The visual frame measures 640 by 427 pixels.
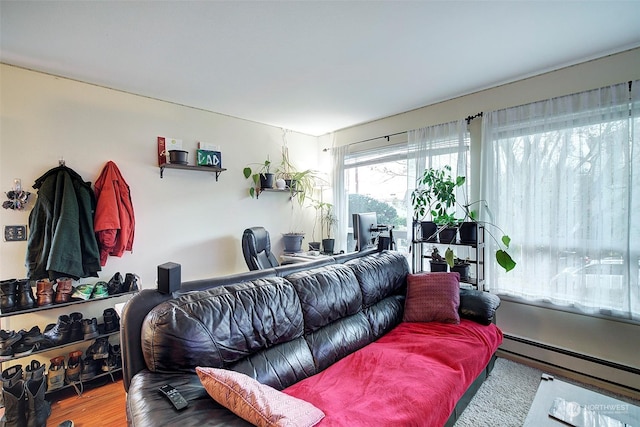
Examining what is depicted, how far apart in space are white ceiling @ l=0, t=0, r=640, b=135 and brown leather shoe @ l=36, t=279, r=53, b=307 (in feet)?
5.64

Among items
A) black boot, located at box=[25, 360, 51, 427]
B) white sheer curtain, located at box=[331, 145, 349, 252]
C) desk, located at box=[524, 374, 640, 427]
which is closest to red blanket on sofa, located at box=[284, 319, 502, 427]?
desk, located at box=[524, 374, 640, 427]

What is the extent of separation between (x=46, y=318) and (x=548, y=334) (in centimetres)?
427

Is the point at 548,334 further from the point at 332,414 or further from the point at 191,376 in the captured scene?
the point at 191,376

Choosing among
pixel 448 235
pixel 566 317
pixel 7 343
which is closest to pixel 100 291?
pixel 7 343

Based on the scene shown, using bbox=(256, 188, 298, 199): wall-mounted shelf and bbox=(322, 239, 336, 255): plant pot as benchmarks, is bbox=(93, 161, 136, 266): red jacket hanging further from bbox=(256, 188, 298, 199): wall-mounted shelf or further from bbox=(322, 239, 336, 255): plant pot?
bbox=(322, 239, 336, 255): plant pot

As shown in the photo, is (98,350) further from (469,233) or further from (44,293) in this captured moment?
(469,233)

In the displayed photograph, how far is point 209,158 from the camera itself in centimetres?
326

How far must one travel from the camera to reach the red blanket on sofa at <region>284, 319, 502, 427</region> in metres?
1.21

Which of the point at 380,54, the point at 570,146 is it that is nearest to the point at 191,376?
the point at 380,54

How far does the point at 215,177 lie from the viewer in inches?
134

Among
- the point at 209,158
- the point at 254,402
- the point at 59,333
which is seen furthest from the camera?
the point at 209,158

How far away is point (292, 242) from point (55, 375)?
2539mm

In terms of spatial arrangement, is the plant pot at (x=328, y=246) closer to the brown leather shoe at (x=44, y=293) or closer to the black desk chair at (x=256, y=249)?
the black desk chair at (x=256, y=249)

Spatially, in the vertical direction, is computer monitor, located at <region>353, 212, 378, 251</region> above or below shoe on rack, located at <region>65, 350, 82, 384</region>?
above
